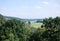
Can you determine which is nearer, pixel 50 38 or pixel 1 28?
pixel 50 38

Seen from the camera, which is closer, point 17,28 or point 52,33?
point 52,33

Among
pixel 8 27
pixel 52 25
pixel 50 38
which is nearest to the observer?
pixel 50 38

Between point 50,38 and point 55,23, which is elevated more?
point 55,23

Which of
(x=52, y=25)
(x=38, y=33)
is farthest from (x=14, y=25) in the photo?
(x=52, y=25)

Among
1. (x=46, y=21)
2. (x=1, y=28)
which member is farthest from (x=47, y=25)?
(x=1, y=28)

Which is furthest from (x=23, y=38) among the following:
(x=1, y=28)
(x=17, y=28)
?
(x=1, y=28)

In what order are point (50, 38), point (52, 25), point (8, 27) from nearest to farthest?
point (50, 38) < point (52, 25) < point (8, 27)

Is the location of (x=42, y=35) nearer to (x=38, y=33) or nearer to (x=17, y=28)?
(x=38, y=33)

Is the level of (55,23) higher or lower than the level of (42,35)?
higher

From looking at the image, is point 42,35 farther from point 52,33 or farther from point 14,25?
point 14,25
